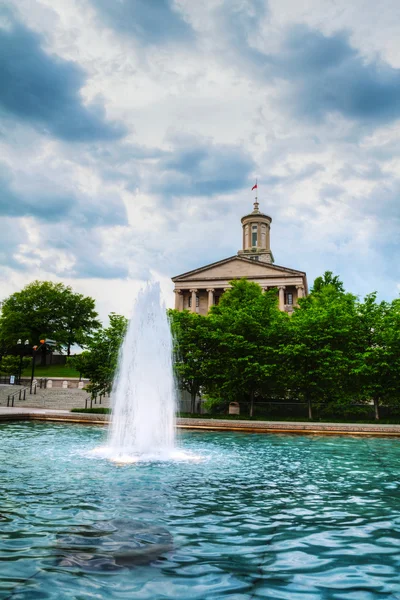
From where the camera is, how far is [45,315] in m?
76.1

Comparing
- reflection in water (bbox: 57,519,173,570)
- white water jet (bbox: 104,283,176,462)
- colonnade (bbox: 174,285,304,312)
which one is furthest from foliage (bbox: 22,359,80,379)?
reflection in water (bbox: 57,519,173,570)

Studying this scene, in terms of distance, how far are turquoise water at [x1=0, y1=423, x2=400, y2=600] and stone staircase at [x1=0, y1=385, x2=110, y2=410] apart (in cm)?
2585

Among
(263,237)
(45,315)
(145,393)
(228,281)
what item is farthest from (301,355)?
(263,237)

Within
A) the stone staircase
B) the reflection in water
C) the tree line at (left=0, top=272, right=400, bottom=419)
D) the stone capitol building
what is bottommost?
the reflection in water

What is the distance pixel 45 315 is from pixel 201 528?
72.9m

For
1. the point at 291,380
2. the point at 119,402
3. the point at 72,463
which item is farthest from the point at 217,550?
the point at 291,380

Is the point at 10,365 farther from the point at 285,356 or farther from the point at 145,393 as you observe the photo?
the point at 145,393

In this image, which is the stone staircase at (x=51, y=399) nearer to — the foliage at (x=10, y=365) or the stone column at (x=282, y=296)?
the foliage at (x=10, y=365)

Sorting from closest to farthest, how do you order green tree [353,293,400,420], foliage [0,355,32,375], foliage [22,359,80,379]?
green tree [353,293,400,420] → foliage [0,355,32,375] → foliage [22,359,80,379]

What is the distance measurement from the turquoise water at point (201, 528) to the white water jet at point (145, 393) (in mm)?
2624

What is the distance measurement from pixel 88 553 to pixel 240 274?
70007mm

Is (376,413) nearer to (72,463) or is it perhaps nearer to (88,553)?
(72,463)

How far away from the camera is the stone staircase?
1521 inches

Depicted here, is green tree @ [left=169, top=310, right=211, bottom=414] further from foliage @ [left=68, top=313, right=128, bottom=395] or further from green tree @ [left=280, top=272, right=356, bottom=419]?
green tree @ [left=280, top=272, right=356, bottom=419]
